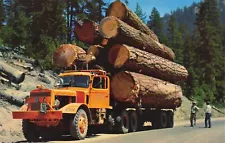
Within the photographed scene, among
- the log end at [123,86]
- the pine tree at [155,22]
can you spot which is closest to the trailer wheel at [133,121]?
the log end at [123,86]

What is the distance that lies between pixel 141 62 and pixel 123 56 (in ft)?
5.12

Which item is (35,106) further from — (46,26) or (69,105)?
(46,26)

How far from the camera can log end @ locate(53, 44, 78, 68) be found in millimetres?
18344

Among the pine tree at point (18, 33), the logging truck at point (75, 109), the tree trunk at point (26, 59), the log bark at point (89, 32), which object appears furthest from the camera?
the pine tree at point (18, 33)

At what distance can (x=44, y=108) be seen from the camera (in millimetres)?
13734

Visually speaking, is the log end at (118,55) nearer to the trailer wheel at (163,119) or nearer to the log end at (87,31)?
the log end at (87,31)

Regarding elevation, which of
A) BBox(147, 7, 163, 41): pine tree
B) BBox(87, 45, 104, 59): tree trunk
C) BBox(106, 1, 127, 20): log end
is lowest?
BBox(87, 45, 104, 59): tree trunk

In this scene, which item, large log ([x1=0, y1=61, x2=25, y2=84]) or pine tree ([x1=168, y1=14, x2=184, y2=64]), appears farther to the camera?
pine tree ([x1=168, y1=14, x2=184, y2=64])

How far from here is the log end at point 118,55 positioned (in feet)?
59.7

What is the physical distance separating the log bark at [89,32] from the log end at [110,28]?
1.02m

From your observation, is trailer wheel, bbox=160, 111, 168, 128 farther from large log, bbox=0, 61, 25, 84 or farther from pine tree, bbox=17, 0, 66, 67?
pine tree, bbox=17, 0, 66, 67

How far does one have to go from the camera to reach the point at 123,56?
18250 mm

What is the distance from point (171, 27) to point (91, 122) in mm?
64111

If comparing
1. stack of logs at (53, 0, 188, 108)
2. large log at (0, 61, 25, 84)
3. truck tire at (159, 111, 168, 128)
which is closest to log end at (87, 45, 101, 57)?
stack of logs at (53, 0, 188, 108)
